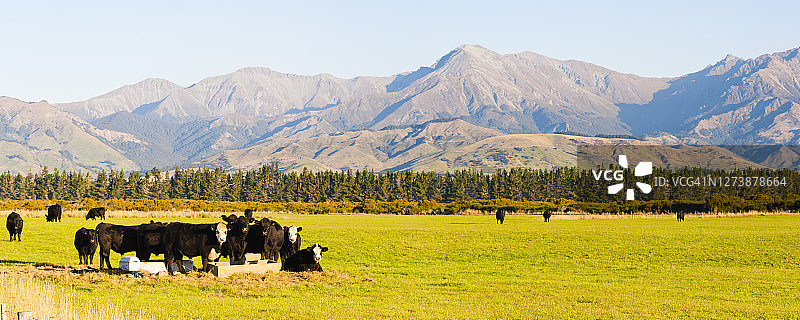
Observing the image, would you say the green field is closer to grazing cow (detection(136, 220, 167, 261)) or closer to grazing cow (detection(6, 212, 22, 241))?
grazing cow (detection(6, 212, 22, 241))

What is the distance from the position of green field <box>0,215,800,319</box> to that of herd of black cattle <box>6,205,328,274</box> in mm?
1366

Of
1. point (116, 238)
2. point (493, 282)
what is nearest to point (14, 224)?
point (116, 238)

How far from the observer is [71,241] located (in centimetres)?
3969

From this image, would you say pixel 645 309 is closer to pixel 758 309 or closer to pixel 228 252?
pixel 758 309

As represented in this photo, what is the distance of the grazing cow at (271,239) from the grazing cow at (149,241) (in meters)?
3.78

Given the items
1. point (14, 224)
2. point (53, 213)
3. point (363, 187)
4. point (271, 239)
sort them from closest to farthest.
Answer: point (271, 239)
point (14, 224)
point (53, 213)
point (363, 187)

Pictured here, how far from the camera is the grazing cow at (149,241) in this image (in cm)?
2622

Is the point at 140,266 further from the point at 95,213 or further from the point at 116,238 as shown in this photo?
the point at 95,213

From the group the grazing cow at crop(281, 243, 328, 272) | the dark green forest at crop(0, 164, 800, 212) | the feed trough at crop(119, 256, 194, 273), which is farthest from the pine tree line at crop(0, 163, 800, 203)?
the feed trough at crop(119, 256, 194, 273)

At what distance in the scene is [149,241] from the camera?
26.4 m

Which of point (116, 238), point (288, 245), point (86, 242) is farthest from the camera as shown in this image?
point (288, 245)

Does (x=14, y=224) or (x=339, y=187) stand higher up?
(x=339, y=187)

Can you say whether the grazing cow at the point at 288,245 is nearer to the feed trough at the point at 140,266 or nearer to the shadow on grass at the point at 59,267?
the feed trough at the point at 140,266

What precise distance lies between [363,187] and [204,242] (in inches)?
6337
